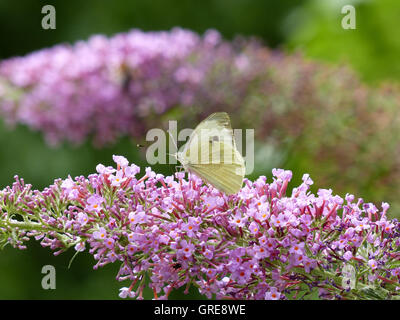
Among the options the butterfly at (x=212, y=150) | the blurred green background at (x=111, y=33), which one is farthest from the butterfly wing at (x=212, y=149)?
the blurred green background at (x=111, y=33)

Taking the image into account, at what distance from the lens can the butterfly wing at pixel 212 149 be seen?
8.48ft

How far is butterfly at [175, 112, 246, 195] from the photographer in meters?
2.58

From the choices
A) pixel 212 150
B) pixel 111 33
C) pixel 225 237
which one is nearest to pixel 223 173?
pixel 212 150

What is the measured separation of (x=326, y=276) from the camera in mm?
2027

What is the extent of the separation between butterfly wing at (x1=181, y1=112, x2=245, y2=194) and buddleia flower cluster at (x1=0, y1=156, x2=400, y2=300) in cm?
36

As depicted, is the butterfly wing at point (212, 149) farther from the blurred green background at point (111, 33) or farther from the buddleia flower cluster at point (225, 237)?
the blurred green background at point (111, 33)

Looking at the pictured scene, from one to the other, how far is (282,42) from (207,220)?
221 inches

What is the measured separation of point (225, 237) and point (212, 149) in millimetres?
707

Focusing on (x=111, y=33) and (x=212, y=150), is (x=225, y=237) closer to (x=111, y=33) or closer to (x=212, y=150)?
(x=212, y=150)

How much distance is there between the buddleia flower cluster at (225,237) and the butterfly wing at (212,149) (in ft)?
1.20

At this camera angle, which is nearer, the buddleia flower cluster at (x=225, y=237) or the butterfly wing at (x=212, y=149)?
the buddleia flower cluster at (x=225, y=237)

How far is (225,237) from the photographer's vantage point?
209 centimetres

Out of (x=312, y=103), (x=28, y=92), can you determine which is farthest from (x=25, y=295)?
(x=312, y=103)

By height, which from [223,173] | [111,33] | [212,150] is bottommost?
[223,173]
